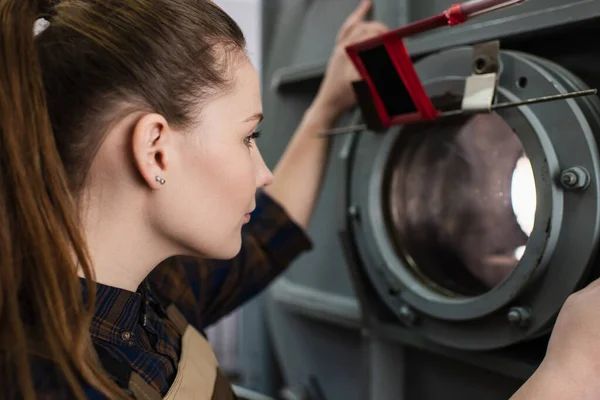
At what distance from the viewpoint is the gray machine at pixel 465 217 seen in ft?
2.57

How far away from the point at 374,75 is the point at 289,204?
0.33 m

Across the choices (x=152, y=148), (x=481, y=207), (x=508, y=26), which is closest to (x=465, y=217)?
(x=481, y=207)

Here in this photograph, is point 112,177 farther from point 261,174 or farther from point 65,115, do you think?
point 261,174

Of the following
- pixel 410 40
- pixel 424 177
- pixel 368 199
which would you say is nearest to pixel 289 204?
pixel 368 199

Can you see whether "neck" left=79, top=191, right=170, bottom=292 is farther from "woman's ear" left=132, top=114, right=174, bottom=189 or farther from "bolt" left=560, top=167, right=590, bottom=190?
"bolt" left=560, top=167, right=590, bottom=190

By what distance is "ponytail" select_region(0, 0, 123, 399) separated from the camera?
0.62m

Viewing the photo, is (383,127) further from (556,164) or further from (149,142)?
(149,142)

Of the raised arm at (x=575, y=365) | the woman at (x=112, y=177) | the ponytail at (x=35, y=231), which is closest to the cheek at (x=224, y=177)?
the woman at (x=112, y=177)

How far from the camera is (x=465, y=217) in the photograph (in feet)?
3.32

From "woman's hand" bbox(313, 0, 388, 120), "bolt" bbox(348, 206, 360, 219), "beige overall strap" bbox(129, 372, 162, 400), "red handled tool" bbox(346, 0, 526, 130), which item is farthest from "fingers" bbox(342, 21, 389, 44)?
"beige overall strap" bbox(129, 372, 162, 400)

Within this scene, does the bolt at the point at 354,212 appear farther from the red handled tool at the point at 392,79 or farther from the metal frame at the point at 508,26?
the metal frame at the point at 508,26

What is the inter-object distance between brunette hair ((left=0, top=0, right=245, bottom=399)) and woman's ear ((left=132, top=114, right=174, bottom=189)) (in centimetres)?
2

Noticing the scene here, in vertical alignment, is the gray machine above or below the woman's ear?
below

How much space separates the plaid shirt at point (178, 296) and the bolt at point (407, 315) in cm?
24
